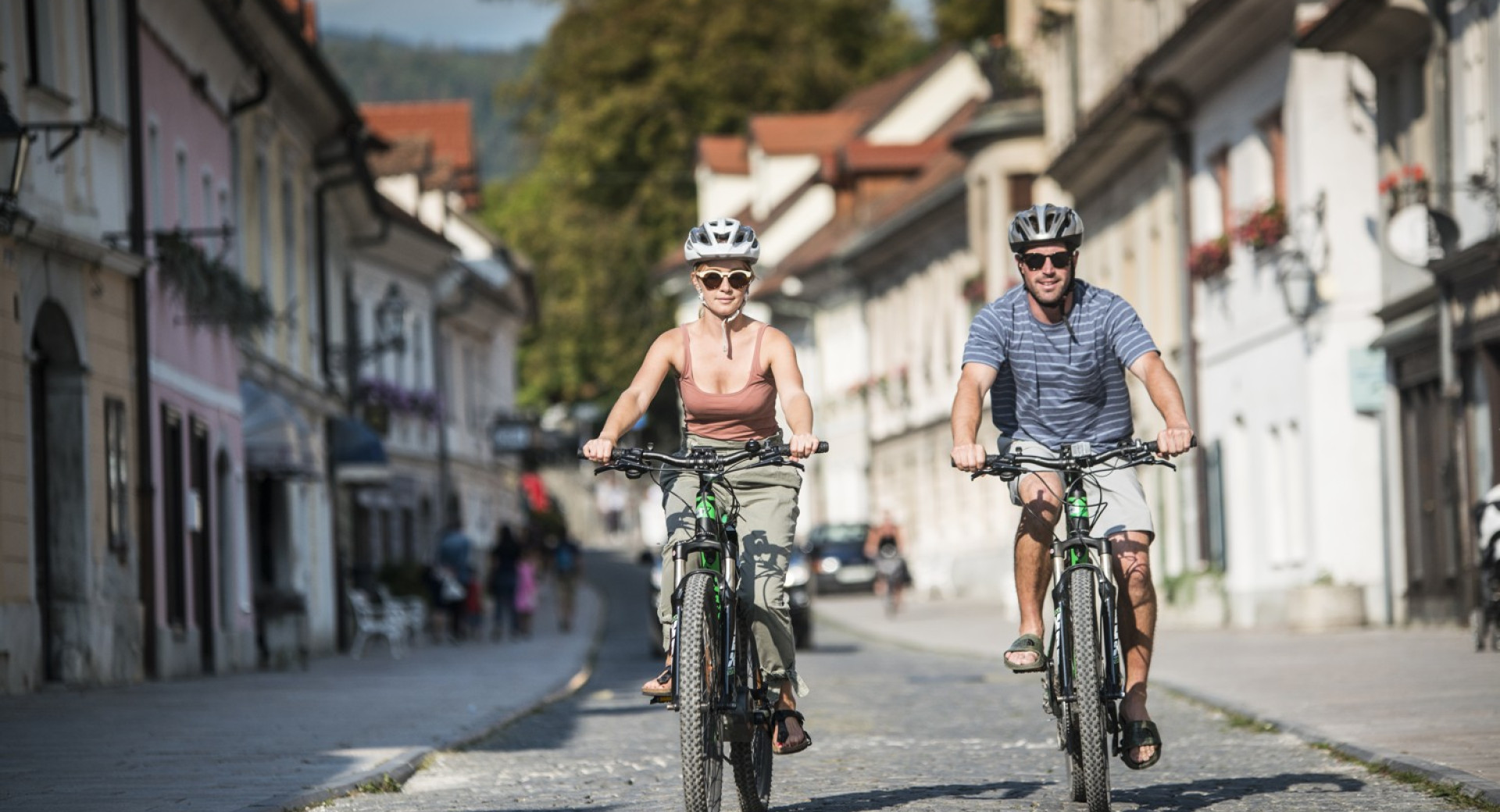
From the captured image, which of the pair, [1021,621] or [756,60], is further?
[756,60]

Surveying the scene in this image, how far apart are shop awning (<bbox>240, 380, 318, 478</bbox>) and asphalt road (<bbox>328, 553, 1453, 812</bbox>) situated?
38.8ft

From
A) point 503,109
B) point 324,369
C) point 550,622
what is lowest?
point 550,622

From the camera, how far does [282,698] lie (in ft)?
63.8

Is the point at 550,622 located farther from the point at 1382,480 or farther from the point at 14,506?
the point at 14,506

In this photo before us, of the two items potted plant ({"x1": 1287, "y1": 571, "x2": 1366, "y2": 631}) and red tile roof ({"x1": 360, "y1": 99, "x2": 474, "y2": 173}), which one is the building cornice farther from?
red tile roof ({"x1": 360, "y1": 99, "x2": 474, "y2": 173})

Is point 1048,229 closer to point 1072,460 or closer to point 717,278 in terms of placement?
point 1072,460

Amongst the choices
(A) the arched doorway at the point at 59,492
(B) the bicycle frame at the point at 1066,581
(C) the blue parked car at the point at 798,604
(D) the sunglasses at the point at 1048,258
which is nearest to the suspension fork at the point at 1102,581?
(B) the bicycle frame at the point at 1066,581

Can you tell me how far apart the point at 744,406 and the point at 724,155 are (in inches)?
2439

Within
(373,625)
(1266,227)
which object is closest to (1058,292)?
(1266,227)

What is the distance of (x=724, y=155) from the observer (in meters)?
70.9

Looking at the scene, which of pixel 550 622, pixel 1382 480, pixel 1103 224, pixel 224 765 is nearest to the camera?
pixel 224 765

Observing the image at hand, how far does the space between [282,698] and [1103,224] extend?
81.5 ft

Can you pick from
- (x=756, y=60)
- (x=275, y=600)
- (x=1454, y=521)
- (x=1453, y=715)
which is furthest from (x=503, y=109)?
(x=1453, y=715)

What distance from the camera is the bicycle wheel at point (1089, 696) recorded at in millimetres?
8914
